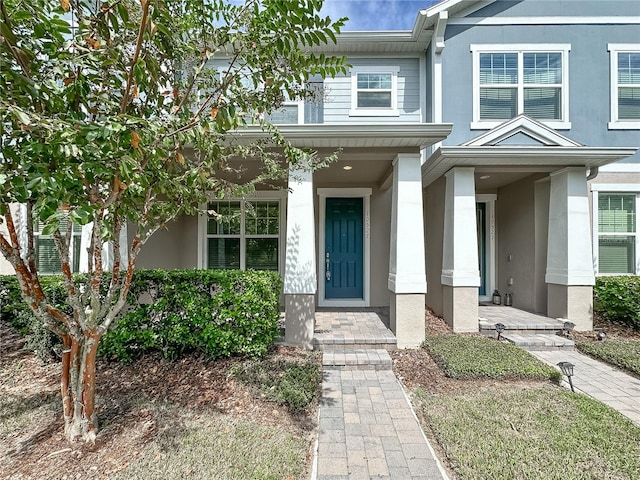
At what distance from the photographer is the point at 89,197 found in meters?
2.16

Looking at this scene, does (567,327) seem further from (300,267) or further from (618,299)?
(300,267)

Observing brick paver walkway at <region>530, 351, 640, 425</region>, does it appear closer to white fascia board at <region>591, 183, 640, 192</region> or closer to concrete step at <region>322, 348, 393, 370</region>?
concrete step at <region>322, 348, 393, 370</region>

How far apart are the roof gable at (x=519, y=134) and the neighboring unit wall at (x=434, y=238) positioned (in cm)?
108

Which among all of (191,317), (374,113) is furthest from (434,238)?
(191,317)

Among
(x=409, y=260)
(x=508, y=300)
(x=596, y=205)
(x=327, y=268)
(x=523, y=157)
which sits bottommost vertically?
(x=508, y=300)

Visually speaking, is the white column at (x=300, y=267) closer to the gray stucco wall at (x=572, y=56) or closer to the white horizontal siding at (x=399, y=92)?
the white horizontal siding at (x=399, y=92)

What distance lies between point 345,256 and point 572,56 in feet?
21.6

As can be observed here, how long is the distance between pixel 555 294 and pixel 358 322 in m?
3.68

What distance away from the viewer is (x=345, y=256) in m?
7.08

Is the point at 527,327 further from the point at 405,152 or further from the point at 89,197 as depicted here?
the point at 89,197

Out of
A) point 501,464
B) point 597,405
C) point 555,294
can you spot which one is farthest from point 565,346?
point 501,464

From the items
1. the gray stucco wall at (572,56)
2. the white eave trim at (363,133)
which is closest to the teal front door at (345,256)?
the white eave trim at (363,133)

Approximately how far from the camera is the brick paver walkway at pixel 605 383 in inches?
131

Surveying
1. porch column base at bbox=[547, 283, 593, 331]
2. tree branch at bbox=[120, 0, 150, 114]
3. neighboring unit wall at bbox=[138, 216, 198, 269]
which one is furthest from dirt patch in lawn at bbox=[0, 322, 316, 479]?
porch column base at bbox=[547, 283, 593, 331]
